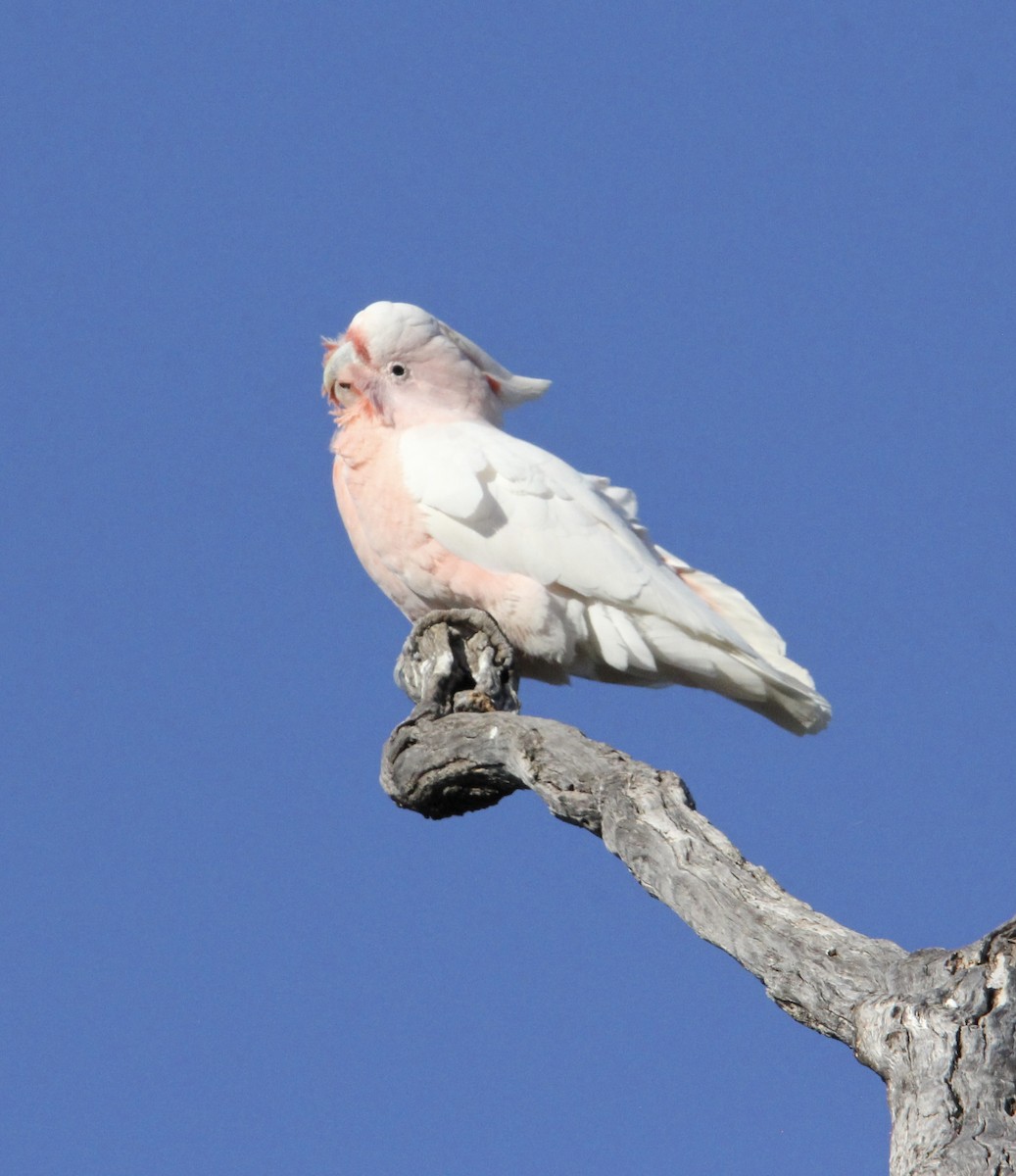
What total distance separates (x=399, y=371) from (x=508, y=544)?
1.00m

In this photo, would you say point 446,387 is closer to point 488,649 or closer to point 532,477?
point 532,477

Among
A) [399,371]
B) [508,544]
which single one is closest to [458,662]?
[508,544]

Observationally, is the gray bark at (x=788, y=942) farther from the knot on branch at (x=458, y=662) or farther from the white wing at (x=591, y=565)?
the white wing at (x=591, y=565)

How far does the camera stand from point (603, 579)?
266 inches

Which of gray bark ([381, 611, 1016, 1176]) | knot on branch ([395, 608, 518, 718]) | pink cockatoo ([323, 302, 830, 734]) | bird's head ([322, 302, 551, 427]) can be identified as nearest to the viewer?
gray bark ([381, 611, 1016, 1176])

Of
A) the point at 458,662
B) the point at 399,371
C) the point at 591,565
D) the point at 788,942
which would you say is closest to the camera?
the point at 788,942

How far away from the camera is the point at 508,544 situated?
22.2ft

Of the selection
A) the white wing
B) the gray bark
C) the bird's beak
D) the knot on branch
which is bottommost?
the gray bark

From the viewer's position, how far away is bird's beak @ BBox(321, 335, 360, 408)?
724cm

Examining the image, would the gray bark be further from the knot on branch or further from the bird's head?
the bird's head

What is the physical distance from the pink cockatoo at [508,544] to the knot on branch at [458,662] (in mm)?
103

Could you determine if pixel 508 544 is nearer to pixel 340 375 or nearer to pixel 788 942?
pixel 340 375

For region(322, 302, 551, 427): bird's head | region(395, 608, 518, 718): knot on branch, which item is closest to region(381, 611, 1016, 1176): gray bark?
region(395, 608, 518, 718): knot on branch

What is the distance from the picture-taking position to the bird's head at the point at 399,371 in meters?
7.19
